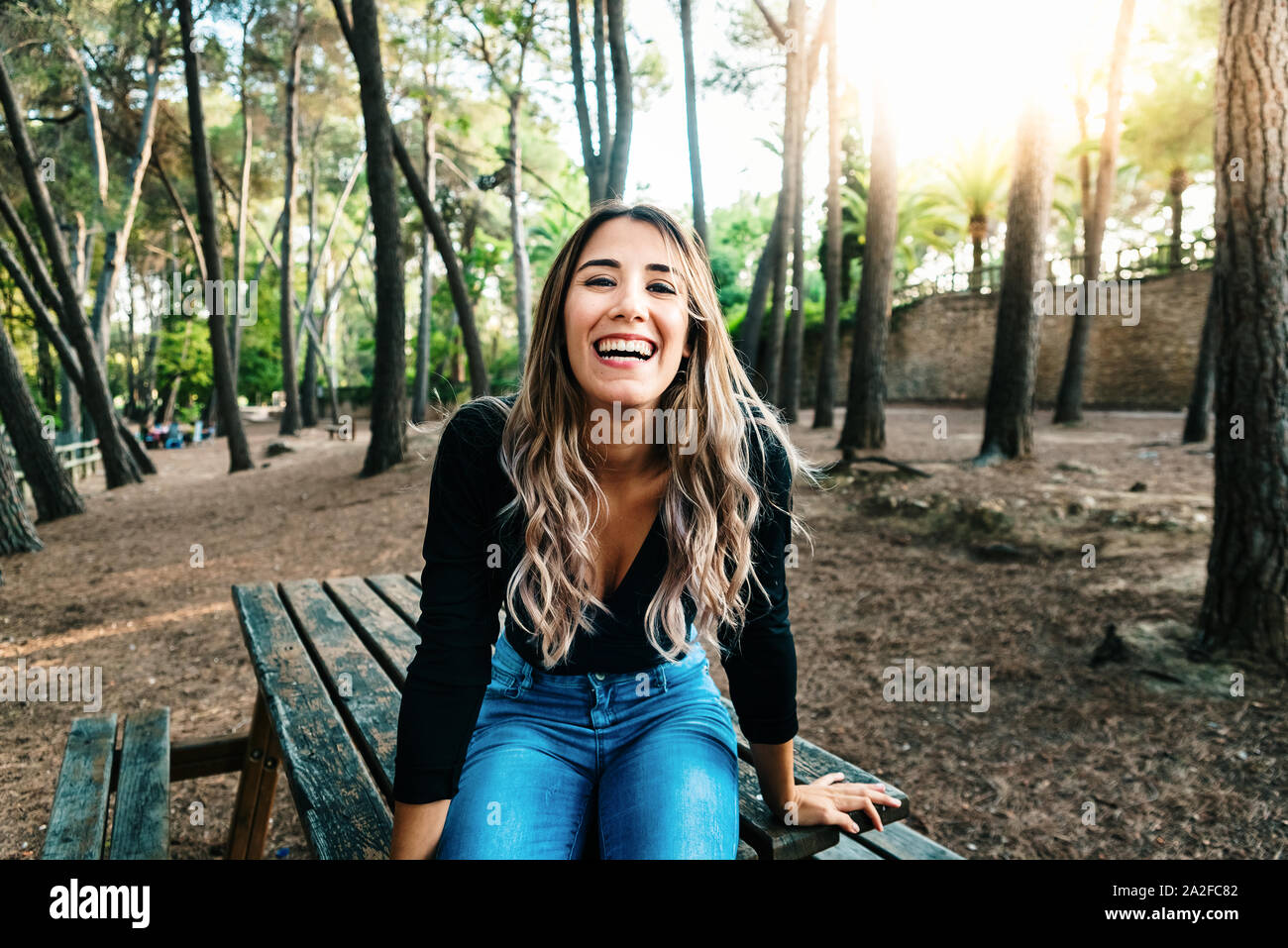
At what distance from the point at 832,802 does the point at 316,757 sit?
1194 millimetres

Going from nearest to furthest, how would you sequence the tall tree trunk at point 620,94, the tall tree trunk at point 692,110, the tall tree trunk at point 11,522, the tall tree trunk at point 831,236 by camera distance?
the tall tree trunk at point 11,522 < the tall tree trunk at point 620,94 < the tall tree trunk at point 692,110 < the tall tree trunk at point 831,236

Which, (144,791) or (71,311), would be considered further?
(71,311)

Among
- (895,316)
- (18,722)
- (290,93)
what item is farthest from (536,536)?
(895,316)

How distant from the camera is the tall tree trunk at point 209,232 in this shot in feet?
38.7

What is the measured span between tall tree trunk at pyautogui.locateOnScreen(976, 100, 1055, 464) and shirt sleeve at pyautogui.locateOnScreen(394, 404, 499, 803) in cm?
784

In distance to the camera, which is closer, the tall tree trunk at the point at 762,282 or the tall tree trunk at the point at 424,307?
the tall tree trunk at the point at 762,282

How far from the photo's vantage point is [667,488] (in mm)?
1864

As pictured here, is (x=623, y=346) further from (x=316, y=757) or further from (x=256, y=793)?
(x=256, y=793)

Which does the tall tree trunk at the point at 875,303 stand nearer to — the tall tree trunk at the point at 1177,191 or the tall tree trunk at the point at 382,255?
the tall tree trunk at the point at 382,255

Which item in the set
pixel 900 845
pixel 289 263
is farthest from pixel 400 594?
pixel 289 263

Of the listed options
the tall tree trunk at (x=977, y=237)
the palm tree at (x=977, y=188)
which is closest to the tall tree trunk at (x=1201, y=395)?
the palm tree at (x=977, y=188)

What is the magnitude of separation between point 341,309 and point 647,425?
160 feet

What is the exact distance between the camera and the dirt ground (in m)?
3.30

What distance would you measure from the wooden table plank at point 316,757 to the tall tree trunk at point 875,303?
7.88 metres
